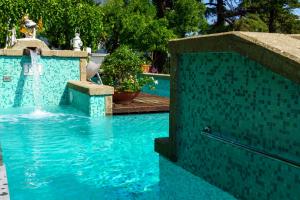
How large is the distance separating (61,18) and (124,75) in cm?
949

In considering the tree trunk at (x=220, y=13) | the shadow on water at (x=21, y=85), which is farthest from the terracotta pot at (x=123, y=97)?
the tree trunk at (x=220, y=13)

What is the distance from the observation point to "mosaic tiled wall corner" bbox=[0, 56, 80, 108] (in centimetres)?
1395

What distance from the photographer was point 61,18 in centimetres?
2111

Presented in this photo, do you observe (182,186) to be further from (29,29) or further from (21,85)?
(29,29)

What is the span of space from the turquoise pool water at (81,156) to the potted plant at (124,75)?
4.15 feet

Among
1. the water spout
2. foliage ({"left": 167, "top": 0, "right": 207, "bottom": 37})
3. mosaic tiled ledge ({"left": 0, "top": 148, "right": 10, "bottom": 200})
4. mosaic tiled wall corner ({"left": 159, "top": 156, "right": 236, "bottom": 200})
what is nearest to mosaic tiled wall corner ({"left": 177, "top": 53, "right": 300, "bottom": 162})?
mosaic tiled wall corner ({"left": 159, "top": 156, "right": 236, "bottom": 200})

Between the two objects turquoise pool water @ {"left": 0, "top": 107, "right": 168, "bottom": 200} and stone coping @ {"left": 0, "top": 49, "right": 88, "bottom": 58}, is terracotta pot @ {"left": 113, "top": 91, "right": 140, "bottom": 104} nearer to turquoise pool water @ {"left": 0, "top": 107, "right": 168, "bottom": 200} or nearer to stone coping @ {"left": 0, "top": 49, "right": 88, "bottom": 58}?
turquoise pool water @ {"left": 0, "top": 107, "right": 168, "bottom": 200}

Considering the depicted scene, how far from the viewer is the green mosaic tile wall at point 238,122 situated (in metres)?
2.81

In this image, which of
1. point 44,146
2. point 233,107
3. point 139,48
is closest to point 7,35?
point 139,48

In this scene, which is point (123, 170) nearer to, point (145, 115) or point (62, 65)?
point (145, 115)

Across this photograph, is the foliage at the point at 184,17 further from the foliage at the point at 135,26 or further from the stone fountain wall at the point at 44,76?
the stone fountain wall at the point at 44,76

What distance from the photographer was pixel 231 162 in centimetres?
333

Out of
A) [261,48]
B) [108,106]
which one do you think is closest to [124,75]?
[108,106]

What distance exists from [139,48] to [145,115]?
10.4 meters
